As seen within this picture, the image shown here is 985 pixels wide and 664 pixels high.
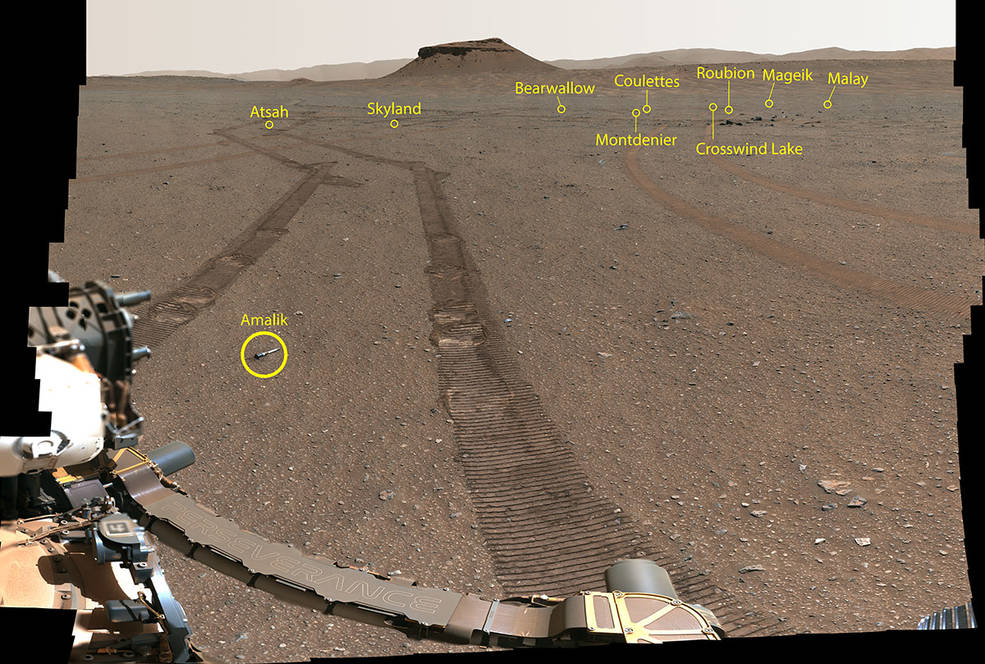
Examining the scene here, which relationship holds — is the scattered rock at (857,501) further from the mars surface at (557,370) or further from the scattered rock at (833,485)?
the scattered rock at (833,485)

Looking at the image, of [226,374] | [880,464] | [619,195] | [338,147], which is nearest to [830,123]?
[619,195]

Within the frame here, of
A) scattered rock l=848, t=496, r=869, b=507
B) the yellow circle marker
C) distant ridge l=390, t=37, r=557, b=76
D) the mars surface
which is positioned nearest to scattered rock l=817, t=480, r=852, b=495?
the mars surface

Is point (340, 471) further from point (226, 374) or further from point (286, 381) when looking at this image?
point (226, 374)

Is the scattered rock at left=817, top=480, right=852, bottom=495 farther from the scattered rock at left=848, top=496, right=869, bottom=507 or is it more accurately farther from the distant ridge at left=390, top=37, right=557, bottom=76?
the distant ridge at left=390, top=37, right=557, bottom=76

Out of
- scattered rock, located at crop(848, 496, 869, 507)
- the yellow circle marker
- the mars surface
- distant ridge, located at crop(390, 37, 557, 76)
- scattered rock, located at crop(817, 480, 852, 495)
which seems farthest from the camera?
distant ridge, located at crop(390, 37, 557, 76)

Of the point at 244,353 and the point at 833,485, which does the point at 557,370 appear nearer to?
the point at 833,485

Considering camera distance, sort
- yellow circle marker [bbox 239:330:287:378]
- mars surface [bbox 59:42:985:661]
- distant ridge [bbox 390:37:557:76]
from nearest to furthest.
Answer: mars surface [bbox 59:42:985:661] → yellow circle marker [bbox 239:330:287:378] → distant ridge [bbox 390:37:557:76]

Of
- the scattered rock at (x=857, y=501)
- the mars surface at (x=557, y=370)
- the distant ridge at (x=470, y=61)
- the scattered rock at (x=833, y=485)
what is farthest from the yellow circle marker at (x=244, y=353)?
the distant ridge at (x=470, y=61)

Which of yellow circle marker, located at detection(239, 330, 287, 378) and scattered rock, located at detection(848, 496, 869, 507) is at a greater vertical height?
yellow circle marker, located at detection(239, 330, 287, 378)
